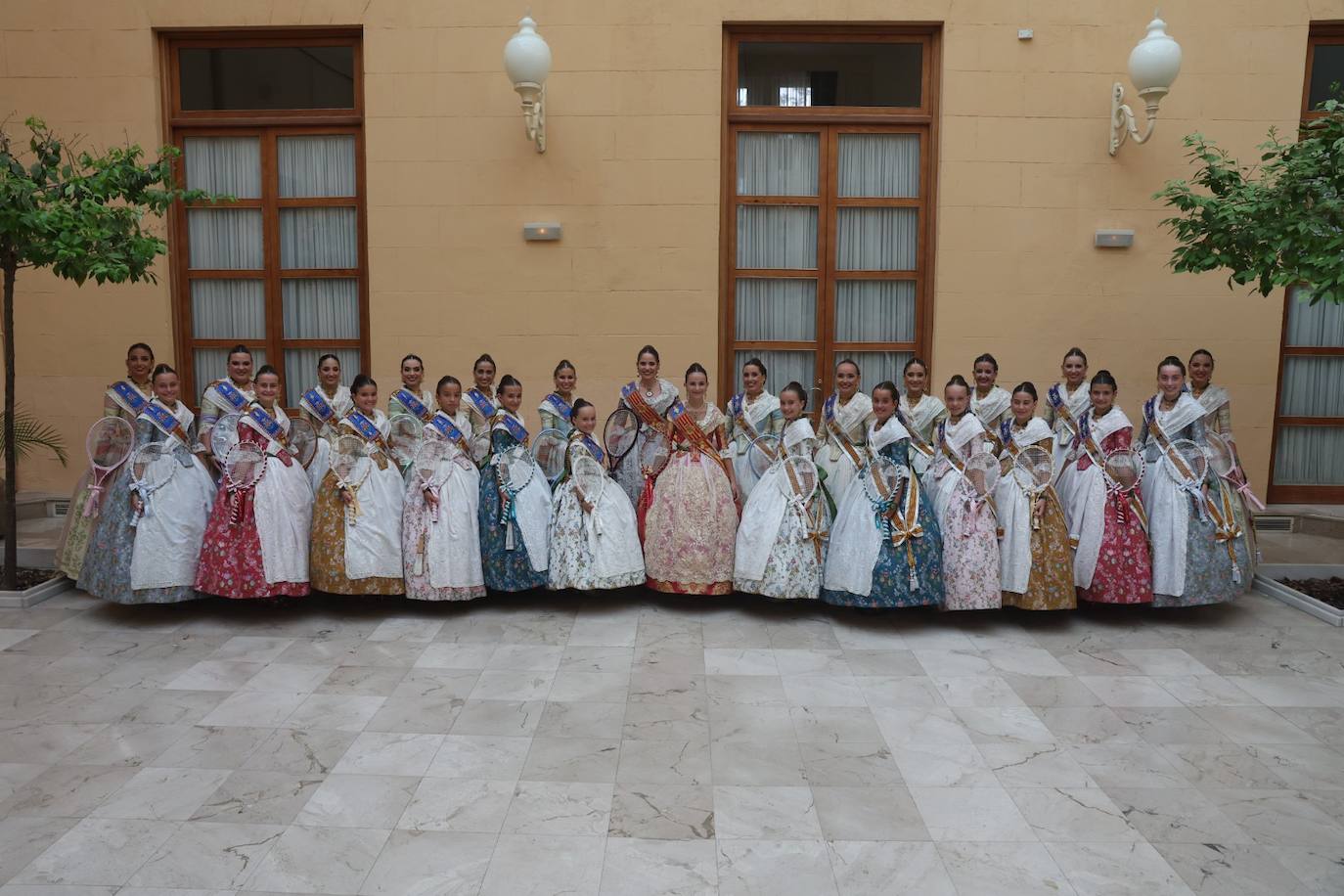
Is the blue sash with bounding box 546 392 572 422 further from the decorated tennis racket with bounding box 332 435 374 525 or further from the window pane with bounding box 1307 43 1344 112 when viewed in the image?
the window pane with bounding box 1307 43 1344 112

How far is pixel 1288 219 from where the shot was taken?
15.6 ft

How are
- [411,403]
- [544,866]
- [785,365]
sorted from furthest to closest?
1. [785,365]
2. [411,403]
3. [544,866]

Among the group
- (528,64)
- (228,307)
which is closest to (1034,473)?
(528,64)

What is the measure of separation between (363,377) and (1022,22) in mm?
5384

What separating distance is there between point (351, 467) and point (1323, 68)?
7616 mm

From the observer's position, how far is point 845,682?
13.9 ft

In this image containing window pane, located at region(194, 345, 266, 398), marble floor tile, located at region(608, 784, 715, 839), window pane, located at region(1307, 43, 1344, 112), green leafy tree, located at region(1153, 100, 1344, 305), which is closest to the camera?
marble floor tile, located at region(608, 784, 715, 839)

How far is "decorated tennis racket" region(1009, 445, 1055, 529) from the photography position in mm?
4992

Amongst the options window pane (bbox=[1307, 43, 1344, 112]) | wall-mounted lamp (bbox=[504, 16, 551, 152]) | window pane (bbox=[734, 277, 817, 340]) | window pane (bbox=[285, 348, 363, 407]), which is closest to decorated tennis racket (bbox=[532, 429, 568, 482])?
window pane (bbox=[734, 277, 817, 340])

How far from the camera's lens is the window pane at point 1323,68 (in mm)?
7020

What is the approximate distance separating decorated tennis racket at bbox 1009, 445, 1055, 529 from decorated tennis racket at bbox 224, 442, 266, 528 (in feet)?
13.6

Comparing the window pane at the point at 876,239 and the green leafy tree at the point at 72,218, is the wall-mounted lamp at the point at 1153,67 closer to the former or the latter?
the window pane at the point at 876,239

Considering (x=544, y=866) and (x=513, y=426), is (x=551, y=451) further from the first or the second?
(x=544, y=866)

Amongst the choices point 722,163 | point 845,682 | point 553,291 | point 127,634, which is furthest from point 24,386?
point 845,682
